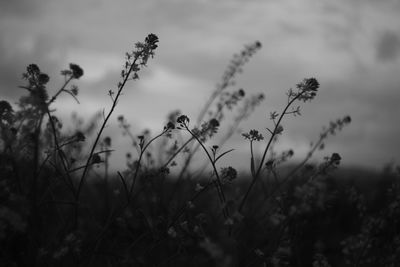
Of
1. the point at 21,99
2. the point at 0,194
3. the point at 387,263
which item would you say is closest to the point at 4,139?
the point at 21,99

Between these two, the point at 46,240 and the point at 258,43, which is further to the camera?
the point at 258,43

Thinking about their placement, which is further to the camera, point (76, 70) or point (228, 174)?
point (228, 174)

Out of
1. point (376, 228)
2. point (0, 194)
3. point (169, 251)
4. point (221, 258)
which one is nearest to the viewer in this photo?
point (221, 258)

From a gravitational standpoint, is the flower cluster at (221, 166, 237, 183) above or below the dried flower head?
below

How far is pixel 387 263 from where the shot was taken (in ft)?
14.4

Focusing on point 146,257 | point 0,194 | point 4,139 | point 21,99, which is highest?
point 21,99

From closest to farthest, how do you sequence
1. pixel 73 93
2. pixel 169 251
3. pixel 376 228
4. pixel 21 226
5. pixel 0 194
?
pixel 21 226
pixel 0 194
pixel 73 93
pixel 376 228
pixel 169 251

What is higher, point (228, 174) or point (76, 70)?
point (76, 70)

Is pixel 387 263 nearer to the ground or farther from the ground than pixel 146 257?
nearer to the ground

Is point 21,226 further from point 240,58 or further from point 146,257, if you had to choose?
point 240,58

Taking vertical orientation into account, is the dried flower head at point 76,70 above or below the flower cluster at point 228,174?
above

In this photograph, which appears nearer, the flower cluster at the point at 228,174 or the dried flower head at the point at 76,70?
the dried flower head at the point at 76,70

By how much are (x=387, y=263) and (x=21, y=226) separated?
4.00m

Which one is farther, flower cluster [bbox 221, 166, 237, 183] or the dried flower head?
flower cluster [bbox 221, 166, 237, 183]
